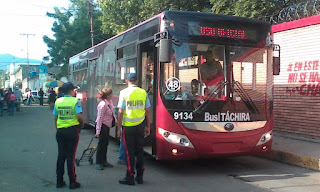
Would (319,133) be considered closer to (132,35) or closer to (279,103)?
(279,103)

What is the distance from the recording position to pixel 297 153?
302 inches

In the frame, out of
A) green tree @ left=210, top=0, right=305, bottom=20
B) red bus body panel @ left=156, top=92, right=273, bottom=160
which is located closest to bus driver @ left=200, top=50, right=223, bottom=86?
red bus body panel @ left=156, top=92, right=273, bottom=160

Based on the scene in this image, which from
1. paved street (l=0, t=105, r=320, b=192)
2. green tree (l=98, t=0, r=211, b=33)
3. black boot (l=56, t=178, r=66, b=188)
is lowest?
paved street (l=0, t=105, r=320, b=192)

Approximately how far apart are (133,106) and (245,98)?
86.7 inches

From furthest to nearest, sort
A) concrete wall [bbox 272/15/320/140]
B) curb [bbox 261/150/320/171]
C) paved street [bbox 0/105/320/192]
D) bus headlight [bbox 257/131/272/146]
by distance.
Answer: concrete wall [bbox 272/15/320/140] < curb [bbox 261/150/320/171] < bus headlight [bbox 257/131/272/146] < paved street [bbox 0/105/320/192]

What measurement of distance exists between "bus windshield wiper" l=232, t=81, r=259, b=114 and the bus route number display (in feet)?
3.56

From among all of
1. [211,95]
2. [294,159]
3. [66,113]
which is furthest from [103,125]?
[294,159]

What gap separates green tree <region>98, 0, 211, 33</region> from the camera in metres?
16.5

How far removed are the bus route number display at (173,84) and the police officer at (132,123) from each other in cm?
61

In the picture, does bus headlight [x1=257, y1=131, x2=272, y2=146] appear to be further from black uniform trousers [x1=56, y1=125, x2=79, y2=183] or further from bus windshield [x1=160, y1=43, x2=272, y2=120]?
→ black uniform trousers [x1=56, y1=125, x2=79, y2=183]

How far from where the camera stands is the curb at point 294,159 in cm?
713

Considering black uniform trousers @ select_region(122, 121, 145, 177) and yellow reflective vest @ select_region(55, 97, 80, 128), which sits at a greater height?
yellow reflective vest @ select_region(55, 97, 80, 128)

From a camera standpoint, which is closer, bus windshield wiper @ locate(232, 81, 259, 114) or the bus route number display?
the bus route number display

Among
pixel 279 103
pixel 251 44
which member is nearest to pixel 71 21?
pixel 279 103
